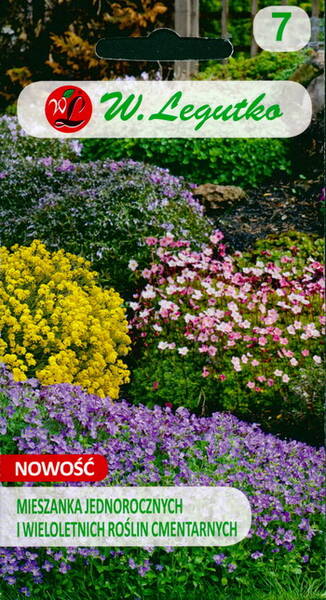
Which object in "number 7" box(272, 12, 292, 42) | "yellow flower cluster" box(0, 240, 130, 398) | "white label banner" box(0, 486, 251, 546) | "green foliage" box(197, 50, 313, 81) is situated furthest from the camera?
"green foliage" box(197, 50, 313, 81)

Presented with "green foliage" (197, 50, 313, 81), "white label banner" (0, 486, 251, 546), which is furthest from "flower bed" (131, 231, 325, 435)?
"green foliage" (197, 50, 313, 81)

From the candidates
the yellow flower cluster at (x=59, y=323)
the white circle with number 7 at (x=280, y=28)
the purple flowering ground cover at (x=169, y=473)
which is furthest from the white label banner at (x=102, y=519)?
the white circle with number 7 at (x=280, y=28)

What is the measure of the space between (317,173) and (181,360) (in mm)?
2364

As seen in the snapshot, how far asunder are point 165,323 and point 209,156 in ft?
6.20

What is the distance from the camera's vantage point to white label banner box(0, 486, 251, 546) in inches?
112

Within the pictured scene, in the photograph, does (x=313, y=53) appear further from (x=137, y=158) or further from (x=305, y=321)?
(x=305, y=321)

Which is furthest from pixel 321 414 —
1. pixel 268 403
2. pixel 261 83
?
pixel 261 83

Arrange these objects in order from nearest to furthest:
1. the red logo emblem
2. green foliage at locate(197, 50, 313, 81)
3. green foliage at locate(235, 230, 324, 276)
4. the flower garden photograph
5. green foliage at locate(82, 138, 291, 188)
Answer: the flower garden photograph
the red logo emblem
green foliage at locate(235, 230, 324, 276)
green foliage at locate(82, 138, 291, 188)
green foliage at locate(197, 50, 313, 81)

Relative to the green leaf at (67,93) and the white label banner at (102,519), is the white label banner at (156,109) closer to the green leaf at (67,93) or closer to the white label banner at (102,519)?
the green leaf at (67,93)

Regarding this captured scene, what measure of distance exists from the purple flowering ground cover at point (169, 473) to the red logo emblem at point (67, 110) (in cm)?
104

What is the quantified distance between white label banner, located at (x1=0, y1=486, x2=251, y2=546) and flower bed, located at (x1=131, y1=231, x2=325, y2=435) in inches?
41.0

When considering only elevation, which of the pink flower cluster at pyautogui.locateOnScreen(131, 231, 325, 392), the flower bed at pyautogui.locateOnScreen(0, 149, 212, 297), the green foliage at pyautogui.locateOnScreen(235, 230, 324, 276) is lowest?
the pink flower cluster at pyautogui.locateOnScreen(131, 231, 325, 392)

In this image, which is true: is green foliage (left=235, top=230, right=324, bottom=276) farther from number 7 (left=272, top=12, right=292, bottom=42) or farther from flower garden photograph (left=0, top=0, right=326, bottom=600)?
number 7 (left=272, top=12, right=292, bottom=42)

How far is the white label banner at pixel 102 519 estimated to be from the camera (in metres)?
2.84
